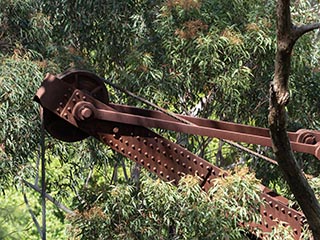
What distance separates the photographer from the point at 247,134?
661 cm

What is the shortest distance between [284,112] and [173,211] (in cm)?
252

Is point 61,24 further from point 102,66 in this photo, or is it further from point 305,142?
point 305,142

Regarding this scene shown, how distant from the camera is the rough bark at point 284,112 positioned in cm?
398

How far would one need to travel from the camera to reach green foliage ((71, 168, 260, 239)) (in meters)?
6.48

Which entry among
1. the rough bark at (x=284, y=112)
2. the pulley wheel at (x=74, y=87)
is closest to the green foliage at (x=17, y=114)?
the pulley wheel at (x=74, y=87)

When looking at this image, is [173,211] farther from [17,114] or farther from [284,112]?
[17,114]

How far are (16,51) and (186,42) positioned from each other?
1630 mm

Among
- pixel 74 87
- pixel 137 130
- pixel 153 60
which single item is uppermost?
pixel 153 60

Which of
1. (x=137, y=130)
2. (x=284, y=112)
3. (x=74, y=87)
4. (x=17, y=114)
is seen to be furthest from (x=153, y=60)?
(x=284, y=112)

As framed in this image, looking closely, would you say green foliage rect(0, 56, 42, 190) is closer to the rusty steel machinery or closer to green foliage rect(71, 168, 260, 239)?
→ green foliage rect(71, 168, 260, 239)

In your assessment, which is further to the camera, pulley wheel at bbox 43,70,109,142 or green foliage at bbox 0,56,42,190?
green foliage at bbox 0,56,42,190

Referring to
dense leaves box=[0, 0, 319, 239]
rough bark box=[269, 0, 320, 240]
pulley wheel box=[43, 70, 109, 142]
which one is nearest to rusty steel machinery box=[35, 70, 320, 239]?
pulley wheel box=[43, 70, 109, 142]

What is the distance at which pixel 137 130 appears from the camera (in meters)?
6.64

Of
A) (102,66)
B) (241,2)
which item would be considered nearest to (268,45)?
(241,2)
